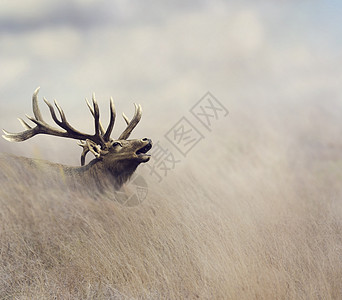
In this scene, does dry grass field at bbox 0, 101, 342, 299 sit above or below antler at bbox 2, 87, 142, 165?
below

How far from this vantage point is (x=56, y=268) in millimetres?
4047

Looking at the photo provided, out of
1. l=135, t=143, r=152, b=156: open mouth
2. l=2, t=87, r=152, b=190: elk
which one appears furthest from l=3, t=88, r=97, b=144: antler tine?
l=135, t=143, r=152, b=156: open mouth

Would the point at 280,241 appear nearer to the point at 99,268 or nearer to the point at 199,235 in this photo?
the point at 199,235

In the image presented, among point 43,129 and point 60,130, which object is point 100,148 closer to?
point 60,130

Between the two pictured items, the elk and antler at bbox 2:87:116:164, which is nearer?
the elk

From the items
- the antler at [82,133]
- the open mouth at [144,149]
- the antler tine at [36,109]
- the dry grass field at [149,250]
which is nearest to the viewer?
the dry grass field at [149,250]

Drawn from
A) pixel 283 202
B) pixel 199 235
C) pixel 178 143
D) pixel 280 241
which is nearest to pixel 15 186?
pixel 199 235

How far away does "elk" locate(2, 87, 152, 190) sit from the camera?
18.8ft

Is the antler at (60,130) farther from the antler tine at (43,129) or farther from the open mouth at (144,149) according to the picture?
the open mouth at (144,149)

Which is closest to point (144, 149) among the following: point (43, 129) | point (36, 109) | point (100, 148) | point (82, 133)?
point (100, 148)

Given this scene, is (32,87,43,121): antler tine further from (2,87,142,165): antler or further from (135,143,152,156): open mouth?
(135,143,152,156): open mouth

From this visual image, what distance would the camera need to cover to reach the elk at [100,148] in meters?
5.72

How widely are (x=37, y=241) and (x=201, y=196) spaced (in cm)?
204

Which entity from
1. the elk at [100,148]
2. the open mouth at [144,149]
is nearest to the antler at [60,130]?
the elk at [100,148]
